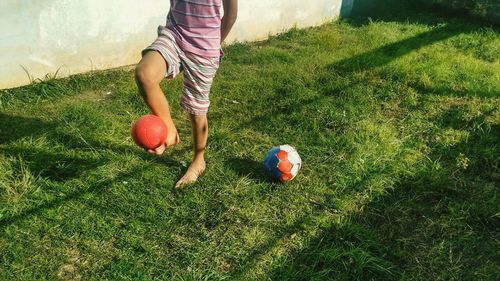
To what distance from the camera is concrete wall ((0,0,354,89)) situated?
4.48 metres

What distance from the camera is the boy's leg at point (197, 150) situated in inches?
128

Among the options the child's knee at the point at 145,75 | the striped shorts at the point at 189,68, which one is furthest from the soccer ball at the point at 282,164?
the child's knee at the point at 145,75

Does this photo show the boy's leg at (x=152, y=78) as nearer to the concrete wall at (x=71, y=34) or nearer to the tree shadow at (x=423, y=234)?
the tree shadow at (x=423, y=234)

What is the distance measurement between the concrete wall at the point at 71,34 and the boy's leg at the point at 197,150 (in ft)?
7.91

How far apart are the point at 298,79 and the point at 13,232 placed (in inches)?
132

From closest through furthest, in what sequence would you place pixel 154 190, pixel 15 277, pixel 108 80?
pixel 15 277, pixel 154 190, pixel 108 80

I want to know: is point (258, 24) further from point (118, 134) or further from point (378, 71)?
point (118, 134)

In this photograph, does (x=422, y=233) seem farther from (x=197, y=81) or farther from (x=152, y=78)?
(x=152, y=78)

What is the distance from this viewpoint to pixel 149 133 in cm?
280

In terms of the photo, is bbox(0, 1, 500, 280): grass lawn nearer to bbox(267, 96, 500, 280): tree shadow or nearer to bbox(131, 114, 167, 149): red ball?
bbox(267, 96, 500, 280): tree shadow

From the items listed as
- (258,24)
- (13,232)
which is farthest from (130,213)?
(258,24)

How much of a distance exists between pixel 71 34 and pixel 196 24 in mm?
2557

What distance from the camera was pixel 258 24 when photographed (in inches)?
265

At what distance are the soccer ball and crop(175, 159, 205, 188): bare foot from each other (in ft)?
1.63
